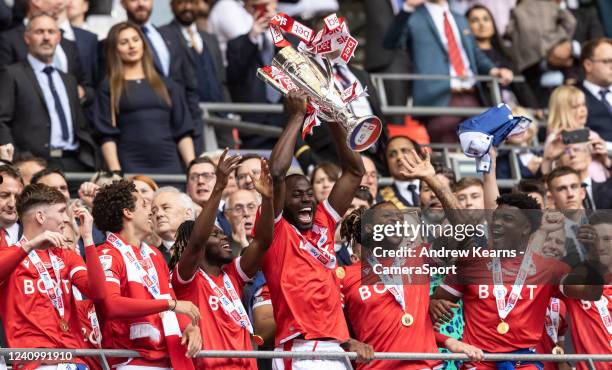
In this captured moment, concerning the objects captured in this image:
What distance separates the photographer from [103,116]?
42.8ft

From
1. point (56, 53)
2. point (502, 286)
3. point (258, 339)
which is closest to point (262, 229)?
point (258, 339)

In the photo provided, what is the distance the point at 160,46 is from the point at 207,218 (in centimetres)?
506

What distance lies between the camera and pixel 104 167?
512 inches

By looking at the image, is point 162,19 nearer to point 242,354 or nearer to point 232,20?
point 232,20

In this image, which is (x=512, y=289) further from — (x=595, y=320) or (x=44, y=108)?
(x=44, y=108)

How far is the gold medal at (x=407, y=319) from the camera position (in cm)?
988

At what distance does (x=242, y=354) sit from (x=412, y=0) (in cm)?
638

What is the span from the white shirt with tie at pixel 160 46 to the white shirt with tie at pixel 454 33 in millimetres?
2621

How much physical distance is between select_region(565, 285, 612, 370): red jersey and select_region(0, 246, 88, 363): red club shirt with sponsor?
3156 mm

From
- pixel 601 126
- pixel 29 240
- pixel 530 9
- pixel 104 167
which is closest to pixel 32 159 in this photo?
pixel 104 167

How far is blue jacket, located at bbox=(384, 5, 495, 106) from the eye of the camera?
14953 mm

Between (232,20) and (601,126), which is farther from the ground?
(232,20)

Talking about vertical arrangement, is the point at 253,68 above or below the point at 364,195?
above

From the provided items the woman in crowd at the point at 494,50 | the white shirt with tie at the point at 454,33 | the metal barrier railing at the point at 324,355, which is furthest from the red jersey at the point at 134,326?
the woman in crowd at the point at 494,50
